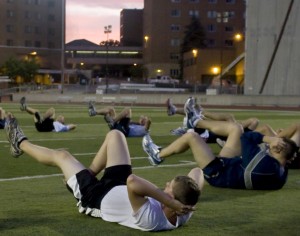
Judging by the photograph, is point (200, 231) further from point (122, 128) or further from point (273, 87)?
point (273, 87)

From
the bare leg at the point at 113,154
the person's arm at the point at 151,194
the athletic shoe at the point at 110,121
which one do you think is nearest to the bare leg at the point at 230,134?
the bare leg at the point at 113,154

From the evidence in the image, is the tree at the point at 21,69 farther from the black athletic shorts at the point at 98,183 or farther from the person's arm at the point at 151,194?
the person's arm at the point at 151,194

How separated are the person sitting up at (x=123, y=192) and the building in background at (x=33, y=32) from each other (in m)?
103

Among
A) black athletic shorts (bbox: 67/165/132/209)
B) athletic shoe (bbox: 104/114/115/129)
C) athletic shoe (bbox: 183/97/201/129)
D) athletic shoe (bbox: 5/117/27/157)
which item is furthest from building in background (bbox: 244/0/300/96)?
black athletic shorts (bbox: 67/165/132/209)

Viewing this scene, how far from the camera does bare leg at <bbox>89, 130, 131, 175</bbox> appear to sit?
707cm

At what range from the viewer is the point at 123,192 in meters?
6.41

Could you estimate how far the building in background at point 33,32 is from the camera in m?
110

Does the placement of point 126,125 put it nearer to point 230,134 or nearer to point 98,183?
point 230,134

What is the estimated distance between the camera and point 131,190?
6.07 m

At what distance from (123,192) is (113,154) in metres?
0.82

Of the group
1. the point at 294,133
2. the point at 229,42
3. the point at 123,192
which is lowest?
the point at 123,192

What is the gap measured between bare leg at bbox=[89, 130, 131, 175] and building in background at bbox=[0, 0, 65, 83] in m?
103

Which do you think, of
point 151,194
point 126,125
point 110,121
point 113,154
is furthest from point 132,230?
point 110,121

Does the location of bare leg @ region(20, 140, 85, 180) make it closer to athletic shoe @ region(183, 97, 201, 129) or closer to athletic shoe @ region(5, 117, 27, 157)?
athletic shoe @ region(5, 117, 27, 157)
